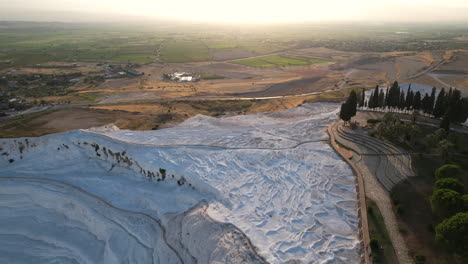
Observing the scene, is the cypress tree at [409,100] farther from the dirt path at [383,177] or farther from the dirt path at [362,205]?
the dirt path at [362,205]

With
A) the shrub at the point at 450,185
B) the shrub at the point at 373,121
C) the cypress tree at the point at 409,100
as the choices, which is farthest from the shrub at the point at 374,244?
the cypress tree at the point at 409,100

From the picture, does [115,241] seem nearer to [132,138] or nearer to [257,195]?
[257,195]

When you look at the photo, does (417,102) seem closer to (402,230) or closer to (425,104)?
(425,104)

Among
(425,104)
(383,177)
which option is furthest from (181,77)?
(383,177)

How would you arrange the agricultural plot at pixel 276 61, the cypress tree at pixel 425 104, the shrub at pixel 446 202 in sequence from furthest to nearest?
1. the agricultural plot at pixel 276 61
2. the cypress tree at pixel 425 104
3. the shrub at pixel 446 202

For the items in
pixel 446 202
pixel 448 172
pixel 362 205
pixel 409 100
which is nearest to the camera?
pixel 446 202

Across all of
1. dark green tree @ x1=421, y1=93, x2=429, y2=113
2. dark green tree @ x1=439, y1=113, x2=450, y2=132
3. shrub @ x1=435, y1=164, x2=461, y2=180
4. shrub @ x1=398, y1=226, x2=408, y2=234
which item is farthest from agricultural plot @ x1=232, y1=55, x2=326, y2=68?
shrub @ x1=398, y1=226, x2=408, y2=234
